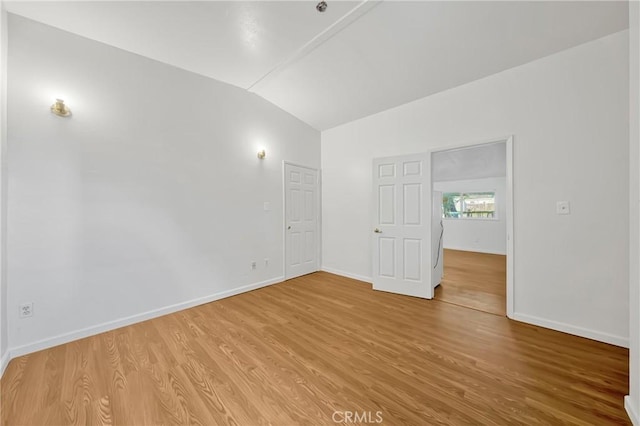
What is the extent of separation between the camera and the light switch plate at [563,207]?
2.41 m

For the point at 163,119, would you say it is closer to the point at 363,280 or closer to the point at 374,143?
the point at 374,143

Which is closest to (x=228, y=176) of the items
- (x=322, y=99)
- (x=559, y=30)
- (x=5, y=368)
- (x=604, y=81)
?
(x=322, y=99)

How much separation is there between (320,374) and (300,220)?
9.55 ft

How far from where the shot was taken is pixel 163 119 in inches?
114

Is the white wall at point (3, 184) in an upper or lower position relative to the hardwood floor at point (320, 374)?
upper

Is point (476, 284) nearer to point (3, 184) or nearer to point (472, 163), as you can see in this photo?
point (472, 163)

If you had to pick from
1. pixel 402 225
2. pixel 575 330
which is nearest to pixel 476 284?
pixel 575 330

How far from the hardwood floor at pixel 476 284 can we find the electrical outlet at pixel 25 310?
4469mm

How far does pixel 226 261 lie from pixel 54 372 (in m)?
1.83

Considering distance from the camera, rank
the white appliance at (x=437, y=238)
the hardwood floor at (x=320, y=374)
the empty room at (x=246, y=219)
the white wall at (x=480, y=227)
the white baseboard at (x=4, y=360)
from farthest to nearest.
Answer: the white wall at (x=480, y=227), the white appliance at (x=437, y=238), the white baseboard at (x=4, y=360), the empty room at (x=246, y=219), the hardwood floor at (x=320, y=374)

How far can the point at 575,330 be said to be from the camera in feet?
7.75

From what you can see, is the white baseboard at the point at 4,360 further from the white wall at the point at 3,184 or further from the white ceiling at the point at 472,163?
the white ceiling at the point at 472,163

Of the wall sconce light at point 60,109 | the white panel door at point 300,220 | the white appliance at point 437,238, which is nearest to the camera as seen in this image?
the wall sconce light at point 60,109
